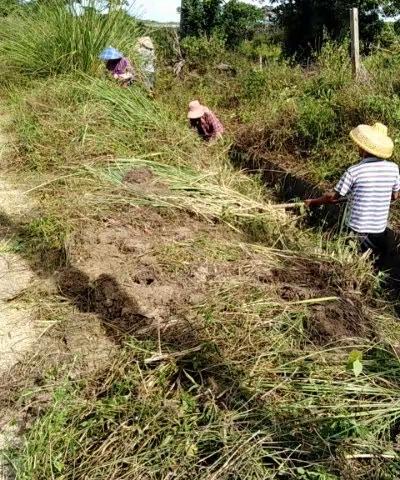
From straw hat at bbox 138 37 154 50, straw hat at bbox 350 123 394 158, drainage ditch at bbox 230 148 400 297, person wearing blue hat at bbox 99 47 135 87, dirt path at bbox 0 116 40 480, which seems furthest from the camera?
straw hat at bbox 138 37 154 50

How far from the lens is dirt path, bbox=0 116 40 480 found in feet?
7.54

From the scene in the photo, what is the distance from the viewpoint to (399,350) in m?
2.79

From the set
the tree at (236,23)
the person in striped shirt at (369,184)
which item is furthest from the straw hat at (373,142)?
the tree at (236,23)

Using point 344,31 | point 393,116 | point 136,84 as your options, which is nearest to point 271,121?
point 393,116

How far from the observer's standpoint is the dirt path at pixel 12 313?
90.5 inches

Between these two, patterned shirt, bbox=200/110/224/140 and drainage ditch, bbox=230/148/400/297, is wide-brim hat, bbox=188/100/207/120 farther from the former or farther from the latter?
drainage ditch, bbox=230/148/400/297

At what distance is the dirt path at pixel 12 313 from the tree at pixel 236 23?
62.4ft

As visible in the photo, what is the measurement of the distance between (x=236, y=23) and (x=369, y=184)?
796 inches

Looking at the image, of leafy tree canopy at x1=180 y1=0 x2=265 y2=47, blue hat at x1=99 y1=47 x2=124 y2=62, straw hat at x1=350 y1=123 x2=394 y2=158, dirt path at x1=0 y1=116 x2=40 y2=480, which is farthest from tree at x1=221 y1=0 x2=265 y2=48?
dirt path at x1=0 y1=116 x2=40 y2=480

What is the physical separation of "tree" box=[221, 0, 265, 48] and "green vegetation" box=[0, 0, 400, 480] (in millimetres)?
16251

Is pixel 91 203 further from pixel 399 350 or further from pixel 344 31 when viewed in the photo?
pixel 344 31

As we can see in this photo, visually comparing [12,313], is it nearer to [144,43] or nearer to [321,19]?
[144,43]

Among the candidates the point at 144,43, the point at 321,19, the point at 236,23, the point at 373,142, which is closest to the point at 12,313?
the point at 373,142

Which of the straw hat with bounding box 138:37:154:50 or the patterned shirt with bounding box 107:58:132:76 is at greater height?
the straw hat with bounding box 138:37:154:50
